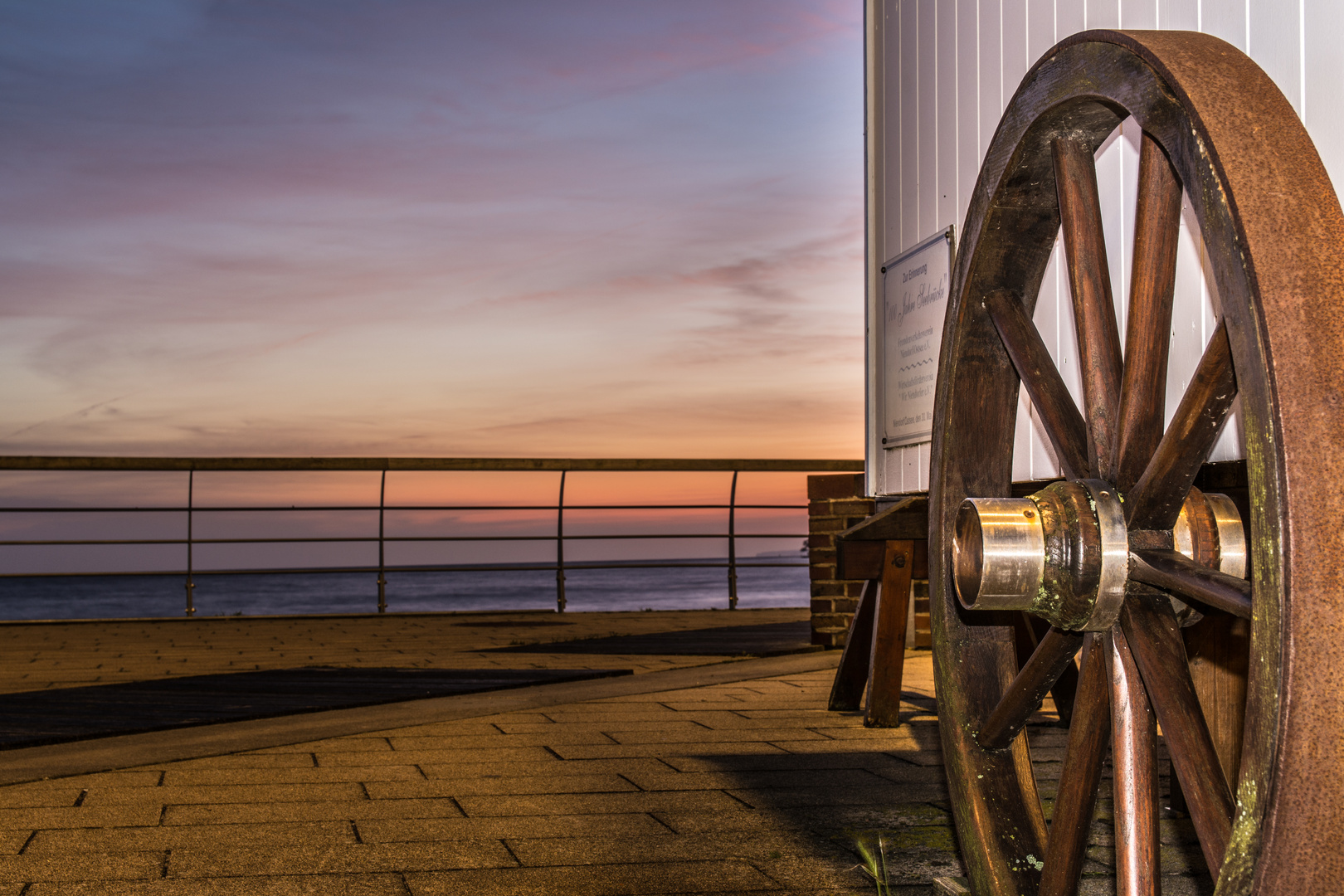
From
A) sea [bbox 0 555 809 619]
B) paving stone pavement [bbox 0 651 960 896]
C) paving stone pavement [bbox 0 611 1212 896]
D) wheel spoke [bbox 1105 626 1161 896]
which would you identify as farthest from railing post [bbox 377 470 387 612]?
sea [bbox 0 555 809 619]

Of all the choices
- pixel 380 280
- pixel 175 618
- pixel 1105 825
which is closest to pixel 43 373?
pixel 380 280

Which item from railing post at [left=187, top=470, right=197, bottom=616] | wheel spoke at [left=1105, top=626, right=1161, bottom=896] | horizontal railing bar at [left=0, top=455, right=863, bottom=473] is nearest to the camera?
wheel spoke at [left=1105, top=626, right=1161, bottom=896]

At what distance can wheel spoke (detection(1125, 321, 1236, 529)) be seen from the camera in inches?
35.3

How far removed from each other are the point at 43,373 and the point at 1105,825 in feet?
43.8

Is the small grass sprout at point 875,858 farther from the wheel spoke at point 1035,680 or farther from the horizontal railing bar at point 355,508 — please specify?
the horizontal railing bar at point 355,508

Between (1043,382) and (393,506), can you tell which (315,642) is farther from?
(1043,382)

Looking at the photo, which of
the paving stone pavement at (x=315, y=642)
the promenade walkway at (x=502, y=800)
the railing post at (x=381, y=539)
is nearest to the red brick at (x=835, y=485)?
the paving stone pavement at (x=315, y=642)

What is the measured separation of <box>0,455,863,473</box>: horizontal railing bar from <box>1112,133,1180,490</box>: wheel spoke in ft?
Answer: 14.7

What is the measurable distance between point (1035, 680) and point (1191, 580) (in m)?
0.28

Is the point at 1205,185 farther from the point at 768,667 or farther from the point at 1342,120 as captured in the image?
the point at 768,667

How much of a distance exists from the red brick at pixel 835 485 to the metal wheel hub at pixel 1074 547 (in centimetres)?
340

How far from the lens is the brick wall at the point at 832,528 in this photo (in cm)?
444

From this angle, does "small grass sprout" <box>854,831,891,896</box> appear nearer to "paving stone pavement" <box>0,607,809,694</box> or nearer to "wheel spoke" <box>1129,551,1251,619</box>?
"wheel spoke" <box>1129,551,1251,619</box>

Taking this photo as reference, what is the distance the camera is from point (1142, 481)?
3.12ft
